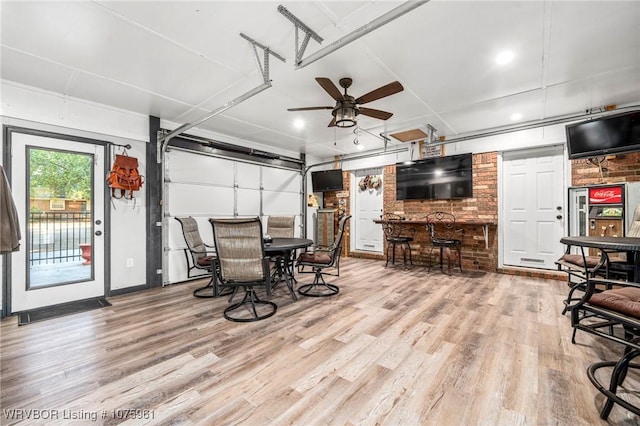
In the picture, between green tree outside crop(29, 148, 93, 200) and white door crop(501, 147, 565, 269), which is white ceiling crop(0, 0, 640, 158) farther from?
white door crop(501, 147, 565, 269)

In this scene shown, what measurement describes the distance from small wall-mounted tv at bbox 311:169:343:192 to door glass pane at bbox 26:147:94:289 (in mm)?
4629

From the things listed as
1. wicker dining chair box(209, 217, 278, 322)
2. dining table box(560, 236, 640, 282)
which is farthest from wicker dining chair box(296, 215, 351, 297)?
dining table box(560, 236, 640, 282)

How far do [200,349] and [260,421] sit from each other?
1.04m

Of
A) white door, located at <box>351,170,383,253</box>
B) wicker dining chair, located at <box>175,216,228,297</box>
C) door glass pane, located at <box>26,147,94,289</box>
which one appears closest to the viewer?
door glass pane, located at <box>26,147,94,289</box>

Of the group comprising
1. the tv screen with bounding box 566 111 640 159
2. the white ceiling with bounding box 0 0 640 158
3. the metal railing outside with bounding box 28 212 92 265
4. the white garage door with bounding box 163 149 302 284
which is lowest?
the metal railing outside with bounding box 28 212 92 265

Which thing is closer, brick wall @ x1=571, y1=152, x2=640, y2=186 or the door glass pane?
the door glass pane

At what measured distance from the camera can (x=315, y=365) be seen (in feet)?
6.65

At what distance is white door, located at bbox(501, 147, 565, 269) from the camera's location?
462cm

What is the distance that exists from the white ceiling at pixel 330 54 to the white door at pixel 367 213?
9.50ft

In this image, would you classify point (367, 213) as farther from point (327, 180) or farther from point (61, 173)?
point (61, 173)

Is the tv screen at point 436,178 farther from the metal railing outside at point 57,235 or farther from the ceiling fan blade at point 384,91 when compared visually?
the metal railing outside at point 57,235

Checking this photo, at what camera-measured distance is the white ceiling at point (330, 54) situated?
6.97 ft

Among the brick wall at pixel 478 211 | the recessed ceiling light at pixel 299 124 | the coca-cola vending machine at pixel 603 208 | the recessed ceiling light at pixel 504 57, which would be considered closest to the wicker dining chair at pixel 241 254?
the recessed ceiling light at pixel 299 124

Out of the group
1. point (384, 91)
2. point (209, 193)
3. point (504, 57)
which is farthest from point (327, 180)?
point (504, 57)
